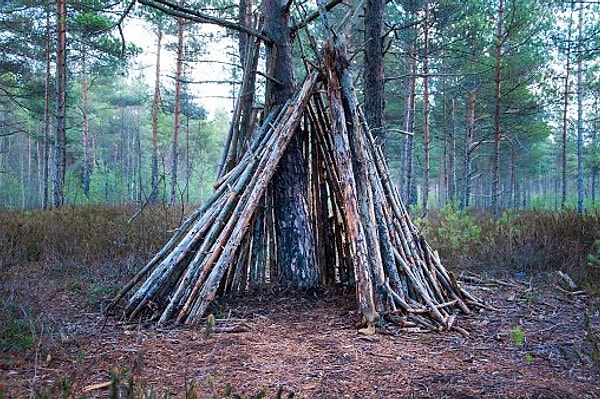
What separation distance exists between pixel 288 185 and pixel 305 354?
2073mm

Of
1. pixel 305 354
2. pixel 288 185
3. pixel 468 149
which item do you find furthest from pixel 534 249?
pixel 468 149

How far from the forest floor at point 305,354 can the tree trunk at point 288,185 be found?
0.31 m

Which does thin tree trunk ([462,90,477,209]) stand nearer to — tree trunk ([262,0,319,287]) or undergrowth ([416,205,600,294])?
undergrowth ([416,205,600,294])

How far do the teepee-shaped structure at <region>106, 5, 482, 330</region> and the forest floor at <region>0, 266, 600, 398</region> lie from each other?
9.5 inches

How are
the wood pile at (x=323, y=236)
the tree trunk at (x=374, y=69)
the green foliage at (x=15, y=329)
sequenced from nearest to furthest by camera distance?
the green foliage at (x=15, y=329), the wood pile at (x=323, y=236), the tree trunk at (x=374, y=69)

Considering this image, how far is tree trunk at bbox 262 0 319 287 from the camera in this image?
4.85 metres

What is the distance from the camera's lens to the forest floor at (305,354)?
2566 millimetres

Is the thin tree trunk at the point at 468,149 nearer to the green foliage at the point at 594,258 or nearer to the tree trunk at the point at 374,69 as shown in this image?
the tree trunk at the point at 374,69

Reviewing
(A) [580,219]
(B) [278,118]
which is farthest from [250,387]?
(A) [580,219]

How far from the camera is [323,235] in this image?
504 centimetres

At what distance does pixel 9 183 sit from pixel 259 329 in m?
31.5

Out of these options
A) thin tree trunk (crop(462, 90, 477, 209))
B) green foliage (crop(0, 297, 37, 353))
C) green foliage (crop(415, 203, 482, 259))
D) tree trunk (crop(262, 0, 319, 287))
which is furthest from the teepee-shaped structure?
thin tree trunk (crop(462, 90, 477, 209))

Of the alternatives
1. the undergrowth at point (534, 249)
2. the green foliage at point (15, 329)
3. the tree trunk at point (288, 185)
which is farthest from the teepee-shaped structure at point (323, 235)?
the undergrowth at point (534, 249)

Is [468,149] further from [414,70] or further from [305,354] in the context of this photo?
[305,354]
